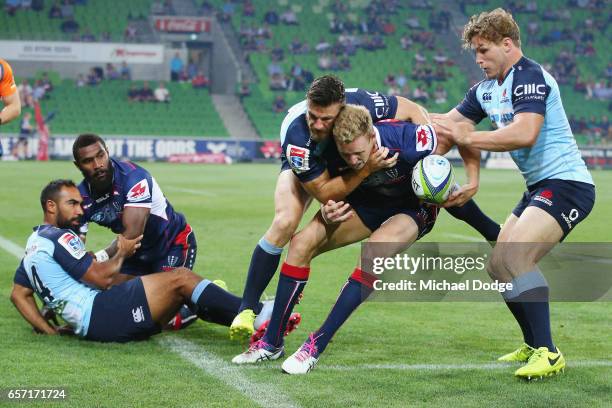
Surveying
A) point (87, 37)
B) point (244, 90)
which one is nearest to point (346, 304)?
point (244, 90)

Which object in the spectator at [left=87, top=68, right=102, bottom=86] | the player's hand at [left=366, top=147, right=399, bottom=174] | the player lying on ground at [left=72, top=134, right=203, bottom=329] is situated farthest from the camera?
the spectator at [left=87, top=68, right=102, bottom=86]

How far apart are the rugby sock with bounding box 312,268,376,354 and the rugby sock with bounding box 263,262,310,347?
0.96 feet

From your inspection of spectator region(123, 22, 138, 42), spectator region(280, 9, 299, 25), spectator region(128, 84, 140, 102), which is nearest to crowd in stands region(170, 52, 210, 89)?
spectator region(123, 22, 138, 42)

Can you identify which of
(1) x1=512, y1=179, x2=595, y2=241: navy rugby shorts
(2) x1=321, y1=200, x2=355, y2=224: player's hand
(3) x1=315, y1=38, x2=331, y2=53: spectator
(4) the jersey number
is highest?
(1) x1=512, y1=179, x2=595, y2=241: navy rugby shorts

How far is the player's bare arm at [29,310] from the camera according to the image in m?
6.30

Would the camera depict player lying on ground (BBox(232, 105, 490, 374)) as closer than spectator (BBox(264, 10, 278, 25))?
Yes

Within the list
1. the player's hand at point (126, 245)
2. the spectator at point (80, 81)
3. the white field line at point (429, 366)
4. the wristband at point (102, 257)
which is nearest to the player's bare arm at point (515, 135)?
the white field line at point (429, 366)

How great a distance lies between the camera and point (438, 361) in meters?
5.66

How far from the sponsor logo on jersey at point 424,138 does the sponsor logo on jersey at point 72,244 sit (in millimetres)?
2255

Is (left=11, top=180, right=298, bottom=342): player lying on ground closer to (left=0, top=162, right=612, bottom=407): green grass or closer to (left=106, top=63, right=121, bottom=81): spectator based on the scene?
(left=0, top=162, right=612, bottom=407): green grass

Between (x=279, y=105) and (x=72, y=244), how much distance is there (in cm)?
3489

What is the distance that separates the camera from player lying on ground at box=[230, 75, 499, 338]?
17.4 feet

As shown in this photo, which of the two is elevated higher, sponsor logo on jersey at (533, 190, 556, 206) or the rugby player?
sponsor logo on jersey at (533, 190, 556, 206)

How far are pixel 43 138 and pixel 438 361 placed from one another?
29.8m
